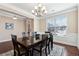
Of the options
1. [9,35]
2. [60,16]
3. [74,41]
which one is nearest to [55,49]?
[74,41]

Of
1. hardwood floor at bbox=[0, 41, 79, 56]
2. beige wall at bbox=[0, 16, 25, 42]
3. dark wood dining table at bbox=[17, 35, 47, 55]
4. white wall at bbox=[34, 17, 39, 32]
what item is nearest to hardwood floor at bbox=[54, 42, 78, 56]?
hardwood floor at bbox=[0, 41, 79, 56]

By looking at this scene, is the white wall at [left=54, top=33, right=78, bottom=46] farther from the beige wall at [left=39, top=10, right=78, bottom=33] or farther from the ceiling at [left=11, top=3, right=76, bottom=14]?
the ceiling at [left=11, top=3, right=76, bottom=14]

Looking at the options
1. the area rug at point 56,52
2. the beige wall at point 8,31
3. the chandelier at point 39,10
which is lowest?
the area rug at point 56,52

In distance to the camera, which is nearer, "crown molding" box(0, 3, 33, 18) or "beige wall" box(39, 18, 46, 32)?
"crown molding" box(0, 3, 33, 18)

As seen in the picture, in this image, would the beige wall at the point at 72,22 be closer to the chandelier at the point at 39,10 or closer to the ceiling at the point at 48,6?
the ceiling at the point at 48,6

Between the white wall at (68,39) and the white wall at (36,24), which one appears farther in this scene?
the white wall at (36,24)

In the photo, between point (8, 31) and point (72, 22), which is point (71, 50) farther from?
point (8, 31)

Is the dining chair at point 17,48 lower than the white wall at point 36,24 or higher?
lower

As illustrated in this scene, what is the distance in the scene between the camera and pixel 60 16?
5.22ft

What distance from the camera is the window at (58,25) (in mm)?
1571

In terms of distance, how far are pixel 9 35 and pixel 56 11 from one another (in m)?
0.99

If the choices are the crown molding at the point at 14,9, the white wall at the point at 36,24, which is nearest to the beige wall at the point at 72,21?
the white wall at the point at 36,24

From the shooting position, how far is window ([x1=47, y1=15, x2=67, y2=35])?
157 centimetres

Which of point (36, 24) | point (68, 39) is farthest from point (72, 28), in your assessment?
point (36, 24)
